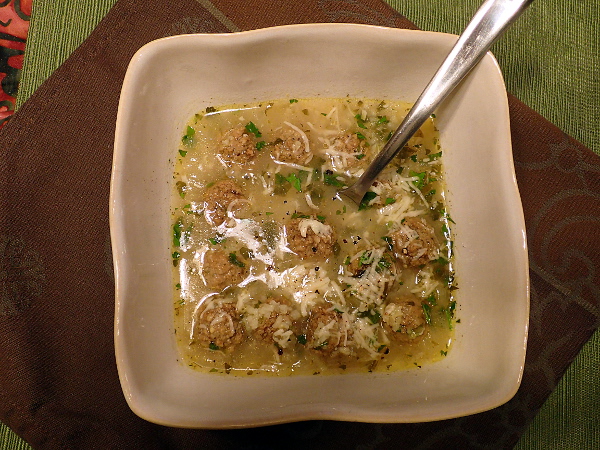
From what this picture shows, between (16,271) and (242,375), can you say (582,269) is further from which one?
(16,271)

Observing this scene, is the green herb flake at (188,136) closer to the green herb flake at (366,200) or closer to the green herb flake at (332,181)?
the green herb flake at (332,181)

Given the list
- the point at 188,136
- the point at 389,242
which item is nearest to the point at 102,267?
the point at 188,136

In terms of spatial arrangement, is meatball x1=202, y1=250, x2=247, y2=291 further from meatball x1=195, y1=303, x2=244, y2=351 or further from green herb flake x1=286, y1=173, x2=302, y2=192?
green herb flake x1=286, y1=173, x2=302, y2=192

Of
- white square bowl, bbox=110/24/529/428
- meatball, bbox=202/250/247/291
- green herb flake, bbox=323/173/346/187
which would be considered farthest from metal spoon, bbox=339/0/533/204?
meatball, bbox=202/250/247/291

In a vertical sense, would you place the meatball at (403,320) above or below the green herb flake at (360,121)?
below

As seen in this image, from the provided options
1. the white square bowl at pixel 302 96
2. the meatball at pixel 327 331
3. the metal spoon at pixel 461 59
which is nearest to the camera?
the metal spoon at pixel 461 59

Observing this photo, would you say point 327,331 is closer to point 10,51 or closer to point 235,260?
point 235,260

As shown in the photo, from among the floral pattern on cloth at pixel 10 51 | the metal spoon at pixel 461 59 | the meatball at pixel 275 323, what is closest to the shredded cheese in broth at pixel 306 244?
the meatball at pixel 275 323

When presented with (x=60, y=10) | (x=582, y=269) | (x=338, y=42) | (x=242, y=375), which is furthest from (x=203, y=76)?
(x=582, y=269)
